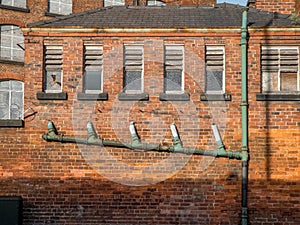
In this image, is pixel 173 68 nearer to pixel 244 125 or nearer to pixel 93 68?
pixel 93 68

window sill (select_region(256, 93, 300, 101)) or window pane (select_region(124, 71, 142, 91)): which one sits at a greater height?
window pane (select_region(124, 71, 142, 91))

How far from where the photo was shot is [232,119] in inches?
534

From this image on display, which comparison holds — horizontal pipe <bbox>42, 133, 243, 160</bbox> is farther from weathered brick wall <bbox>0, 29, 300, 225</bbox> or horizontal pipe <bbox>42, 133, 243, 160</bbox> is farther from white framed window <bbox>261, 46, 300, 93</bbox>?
white framed window <bbox>261, 46, 300, 93</bbox>

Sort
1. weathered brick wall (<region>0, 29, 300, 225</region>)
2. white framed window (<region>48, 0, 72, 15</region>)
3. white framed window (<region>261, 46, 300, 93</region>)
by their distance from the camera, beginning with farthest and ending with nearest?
white framed window (<region>48, 0, 72, 15</region>) → white framed window (<region>261, 46, 300, 93</region>) → weathered brick wall (<region>0, 29, 300, 225</region>)

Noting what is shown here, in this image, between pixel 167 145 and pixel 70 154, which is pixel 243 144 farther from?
pixel 70 154

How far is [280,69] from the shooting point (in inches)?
540

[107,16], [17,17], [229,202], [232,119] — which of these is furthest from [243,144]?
[17,17]

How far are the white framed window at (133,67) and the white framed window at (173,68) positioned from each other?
0.71 meters

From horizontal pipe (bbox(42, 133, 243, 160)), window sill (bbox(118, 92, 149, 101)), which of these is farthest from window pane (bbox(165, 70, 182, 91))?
horizontal pipe (bbox(42, 133, 243, 160))

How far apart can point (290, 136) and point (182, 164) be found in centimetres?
307

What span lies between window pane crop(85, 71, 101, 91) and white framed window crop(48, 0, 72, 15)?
15.9 meters

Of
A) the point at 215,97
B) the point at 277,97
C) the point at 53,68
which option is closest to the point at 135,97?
the point at 215,97

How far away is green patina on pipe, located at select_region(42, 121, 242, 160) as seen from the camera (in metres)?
13.4

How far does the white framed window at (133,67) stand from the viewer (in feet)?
45.4
